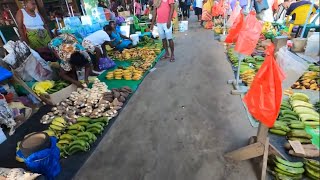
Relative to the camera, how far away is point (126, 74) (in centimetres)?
491

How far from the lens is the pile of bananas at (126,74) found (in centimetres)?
489

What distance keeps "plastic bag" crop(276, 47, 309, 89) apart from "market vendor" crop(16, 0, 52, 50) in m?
5.14

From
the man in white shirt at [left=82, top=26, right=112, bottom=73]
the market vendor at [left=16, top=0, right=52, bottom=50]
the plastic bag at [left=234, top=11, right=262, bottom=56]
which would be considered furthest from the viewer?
the man in white shirt at [left=82, top=26, right=112, bottom=73]

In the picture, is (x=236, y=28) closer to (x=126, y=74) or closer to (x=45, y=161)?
(x=126, y=74)

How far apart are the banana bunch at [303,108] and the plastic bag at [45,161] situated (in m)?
3.12

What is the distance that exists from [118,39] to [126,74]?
2294 mm

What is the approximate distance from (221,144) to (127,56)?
169 inches

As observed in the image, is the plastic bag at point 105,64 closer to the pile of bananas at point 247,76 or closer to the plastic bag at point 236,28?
the plastic bag at point 236,28

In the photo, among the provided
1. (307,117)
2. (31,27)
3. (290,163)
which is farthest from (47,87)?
(307,117)

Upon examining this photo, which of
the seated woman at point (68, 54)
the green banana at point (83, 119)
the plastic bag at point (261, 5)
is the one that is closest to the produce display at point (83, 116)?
the green banana at point (83, 119)

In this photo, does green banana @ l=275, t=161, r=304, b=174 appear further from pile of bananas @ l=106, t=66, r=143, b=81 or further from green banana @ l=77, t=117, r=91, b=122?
pile of bananas @ l=106, t=66, r=143, b=81

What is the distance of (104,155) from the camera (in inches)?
108

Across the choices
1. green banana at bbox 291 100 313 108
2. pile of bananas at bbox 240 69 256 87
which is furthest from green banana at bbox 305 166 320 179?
pile of bananas at bbox 240 69 256 87

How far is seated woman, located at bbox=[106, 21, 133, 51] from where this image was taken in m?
6.27
